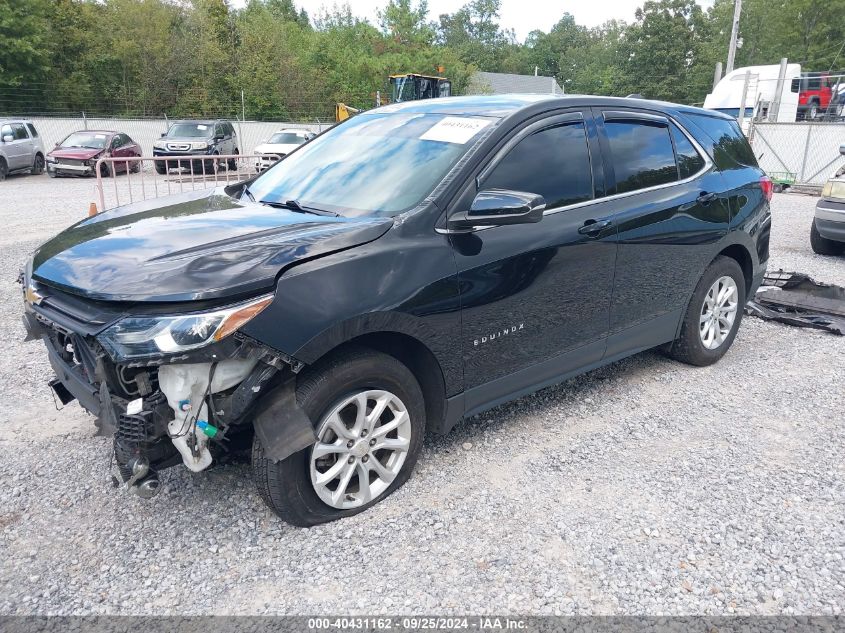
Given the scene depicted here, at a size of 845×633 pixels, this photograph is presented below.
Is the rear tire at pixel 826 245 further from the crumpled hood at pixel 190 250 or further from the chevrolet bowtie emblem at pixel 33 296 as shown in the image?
the chevrolet bowtie emblem at pixel 33 296

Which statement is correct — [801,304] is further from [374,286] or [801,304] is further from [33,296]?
[33,296]

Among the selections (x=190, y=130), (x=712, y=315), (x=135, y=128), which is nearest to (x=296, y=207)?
(x=712, y=315)

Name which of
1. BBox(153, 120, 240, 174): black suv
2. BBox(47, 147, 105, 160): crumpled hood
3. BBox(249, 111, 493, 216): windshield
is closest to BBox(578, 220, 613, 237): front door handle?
BBox(249, 111, 493, 216): windshield

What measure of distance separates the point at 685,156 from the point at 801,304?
288 cm

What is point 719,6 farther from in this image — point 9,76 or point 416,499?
point 416,499

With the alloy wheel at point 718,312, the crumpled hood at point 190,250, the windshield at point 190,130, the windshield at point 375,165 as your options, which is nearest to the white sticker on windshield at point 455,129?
the windshield at point 375,165

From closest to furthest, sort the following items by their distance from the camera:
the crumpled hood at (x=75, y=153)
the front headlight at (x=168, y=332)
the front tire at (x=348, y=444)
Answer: the front headlight at (x=168, y=332) < the front tire at (x=348, y=444) < the crumpled hood at (x=75, y=153)

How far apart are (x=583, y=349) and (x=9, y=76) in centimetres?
3306

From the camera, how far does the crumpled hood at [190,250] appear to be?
2596mm

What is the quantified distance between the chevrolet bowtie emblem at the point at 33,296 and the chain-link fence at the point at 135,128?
85.9 ft

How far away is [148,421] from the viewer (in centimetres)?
257

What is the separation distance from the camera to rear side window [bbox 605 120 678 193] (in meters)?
4.10

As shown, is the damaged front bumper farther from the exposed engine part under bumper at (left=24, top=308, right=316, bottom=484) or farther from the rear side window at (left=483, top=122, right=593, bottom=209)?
→ the rear side window at (left=483, top=122, right=593, bottom=209)

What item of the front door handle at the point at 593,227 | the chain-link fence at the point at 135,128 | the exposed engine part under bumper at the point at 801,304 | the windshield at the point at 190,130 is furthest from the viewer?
the chain-link fence at the point at 135,128
